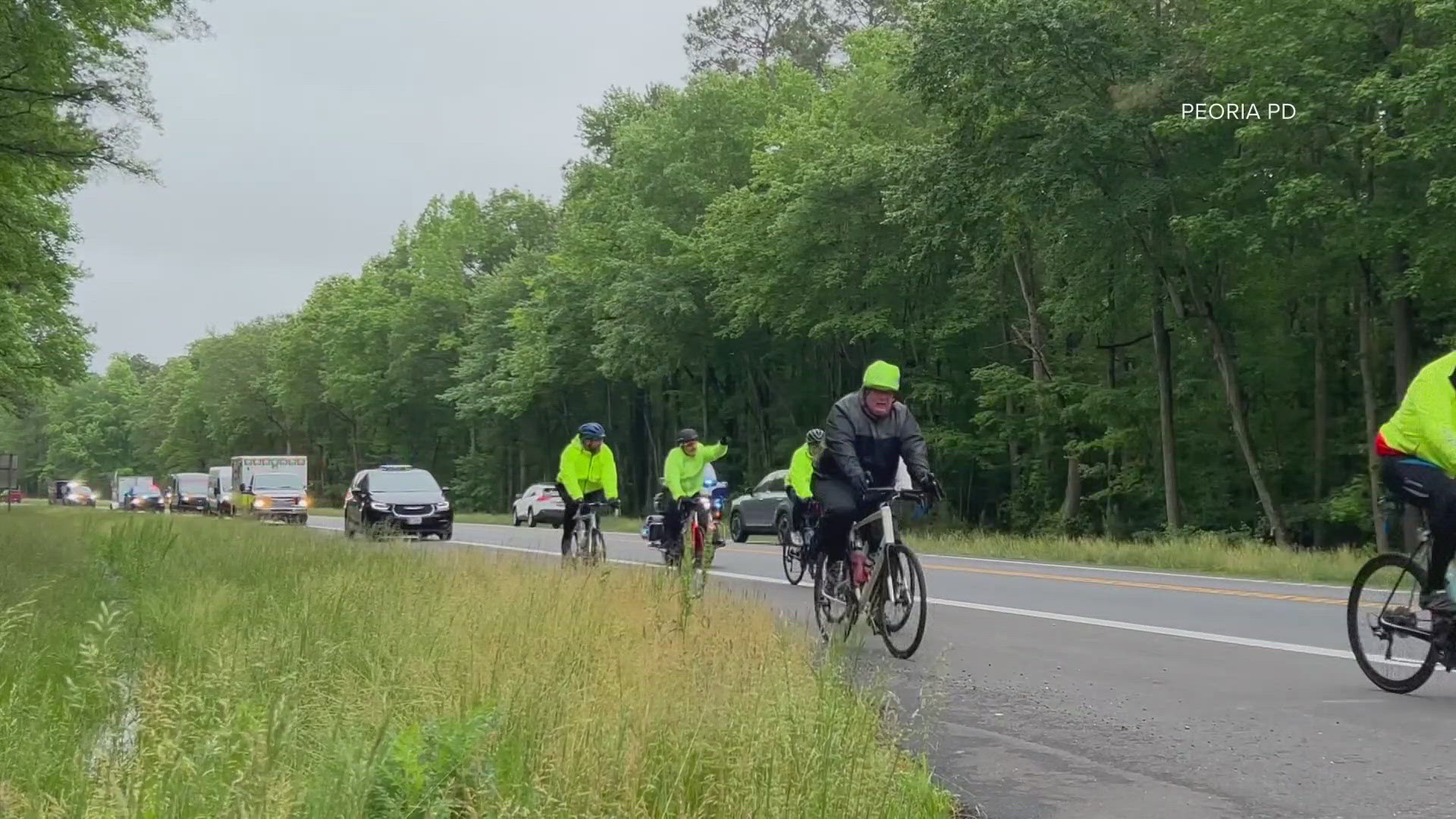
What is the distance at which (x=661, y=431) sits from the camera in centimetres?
6419

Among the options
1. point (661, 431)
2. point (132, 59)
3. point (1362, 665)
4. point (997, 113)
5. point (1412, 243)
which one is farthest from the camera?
point (661, 431)

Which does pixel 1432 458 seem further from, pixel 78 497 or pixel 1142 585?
pixel 78 497

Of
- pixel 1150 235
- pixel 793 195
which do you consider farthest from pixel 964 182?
pixel 793 195

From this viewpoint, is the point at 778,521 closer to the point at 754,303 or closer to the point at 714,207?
the point at 754,303

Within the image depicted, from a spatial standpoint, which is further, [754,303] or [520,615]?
[754,303]

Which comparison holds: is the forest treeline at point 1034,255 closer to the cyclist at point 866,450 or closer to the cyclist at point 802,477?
the cyclist at point 802,477

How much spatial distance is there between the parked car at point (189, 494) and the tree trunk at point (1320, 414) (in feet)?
165

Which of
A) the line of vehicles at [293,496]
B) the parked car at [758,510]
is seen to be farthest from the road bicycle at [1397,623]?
the parked car at [758,510]

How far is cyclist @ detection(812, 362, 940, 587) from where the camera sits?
9.05m

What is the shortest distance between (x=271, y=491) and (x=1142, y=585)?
35283mm

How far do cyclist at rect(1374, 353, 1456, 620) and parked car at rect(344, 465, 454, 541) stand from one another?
2375cm

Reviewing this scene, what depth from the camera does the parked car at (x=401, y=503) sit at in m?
29.5

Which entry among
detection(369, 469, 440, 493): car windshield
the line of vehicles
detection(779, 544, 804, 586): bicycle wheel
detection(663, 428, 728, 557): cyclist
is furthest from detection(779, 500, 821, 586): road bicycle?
detection(369, 469, 440, 493): car windshield

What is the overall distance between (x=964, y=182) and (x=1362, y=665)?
2337 cm
